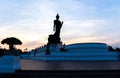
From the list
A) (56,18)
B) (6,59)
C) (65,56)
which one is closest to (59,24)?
(56,18)

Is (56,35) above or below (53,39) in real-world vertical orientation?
above
